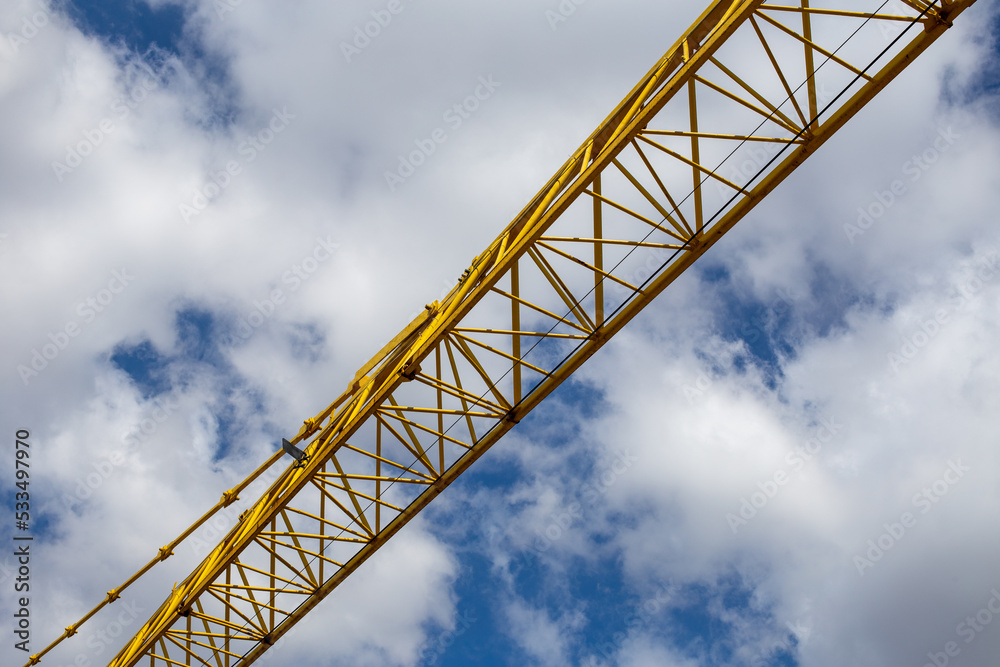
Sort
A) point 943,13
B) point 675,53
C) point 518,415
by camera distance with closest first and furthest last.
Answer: point 943,13 → point 675,53 → point 518,415

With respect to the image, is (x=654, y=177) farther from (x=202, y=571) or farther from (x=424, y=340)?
(x=202, y=571)

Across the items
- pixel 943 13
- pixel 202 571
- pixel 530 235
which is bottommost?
pixel 943 13

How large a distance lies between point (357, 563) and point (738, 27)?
13786 millimetres

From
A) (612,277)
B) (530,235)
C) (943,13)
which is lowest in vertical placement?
(943,13)

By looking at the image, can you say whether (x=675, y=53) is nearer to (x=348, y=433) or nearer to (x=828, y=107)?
(x=828, y=107)

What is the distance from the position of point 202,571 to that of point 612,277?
12.6 meters

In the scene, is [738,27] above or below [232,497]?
below

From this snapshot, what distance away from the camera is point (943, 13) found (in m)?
13.1

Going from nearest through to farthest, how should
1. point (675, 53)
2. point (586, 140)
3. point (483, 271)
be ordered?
point (675, 53)
point (586, 140)
point (483, 271)

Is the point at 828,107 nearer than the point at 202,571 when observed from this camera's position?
Yes

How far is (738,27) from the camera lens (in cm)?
1362

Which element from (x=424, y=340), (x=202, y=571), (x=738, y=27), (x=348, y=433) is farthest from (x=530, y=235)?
(x=202, y=571)

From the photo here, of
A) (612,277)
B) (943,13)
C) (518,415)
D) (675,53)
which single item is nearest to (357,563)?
(518,415)

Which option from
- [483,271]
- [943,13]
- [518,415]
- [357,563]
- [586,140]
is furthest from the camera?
[357,563]
